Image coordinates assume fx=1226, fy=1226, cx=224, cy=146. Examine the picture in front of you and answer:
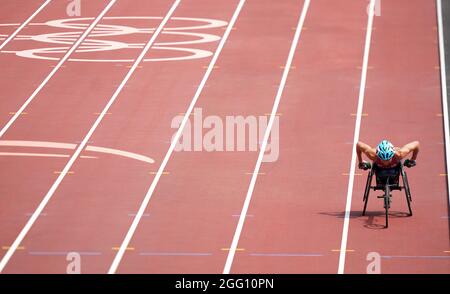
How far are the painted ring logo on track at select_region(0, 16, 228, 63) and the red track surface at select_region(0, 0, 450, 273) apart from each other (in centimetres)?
29

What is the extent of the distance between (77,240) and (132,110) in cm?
626

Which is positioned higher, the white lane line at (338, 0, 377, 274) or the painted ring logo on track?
the painted ring logo on track

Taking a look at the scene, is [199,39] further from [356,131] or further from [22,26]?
[356,131]

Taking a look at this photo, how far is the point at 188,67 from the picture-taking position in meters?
24.7

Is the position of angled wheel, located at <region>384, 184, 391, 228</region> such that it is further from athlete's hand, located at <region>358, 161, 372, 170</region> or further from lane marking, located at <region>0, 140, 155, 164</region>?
lane marking, located at <region>0, 140, 155, 164</region>

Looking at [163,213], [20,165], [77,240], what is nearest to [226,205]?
[163,213]

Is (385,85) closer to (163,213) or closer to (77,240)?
(163,213)

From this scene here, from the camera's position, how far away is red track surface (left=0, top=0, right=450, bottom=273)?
16.0 metres

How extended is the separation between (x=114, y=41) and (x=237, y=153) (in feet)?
23.5

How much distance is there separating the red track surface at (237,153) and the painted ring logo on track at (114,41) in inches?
11.4

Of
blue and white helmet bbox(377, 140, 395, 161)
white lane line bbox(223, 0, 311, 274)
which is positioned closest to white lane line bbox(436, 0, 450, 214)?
blue and white helmet bbox(377, 140, 395, 161)

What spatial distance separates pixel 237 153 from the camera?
66.3 feet

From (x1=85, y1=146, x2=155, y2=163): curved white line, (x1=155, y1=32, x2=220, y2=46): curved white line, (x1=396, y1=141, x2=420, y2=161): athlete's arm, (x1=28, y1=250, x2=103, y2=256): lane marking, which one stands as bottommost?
(x1=85, y1=146, x2=155, y2=163): curved white line

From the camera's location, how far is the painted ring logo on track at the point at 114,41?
2556 cm
